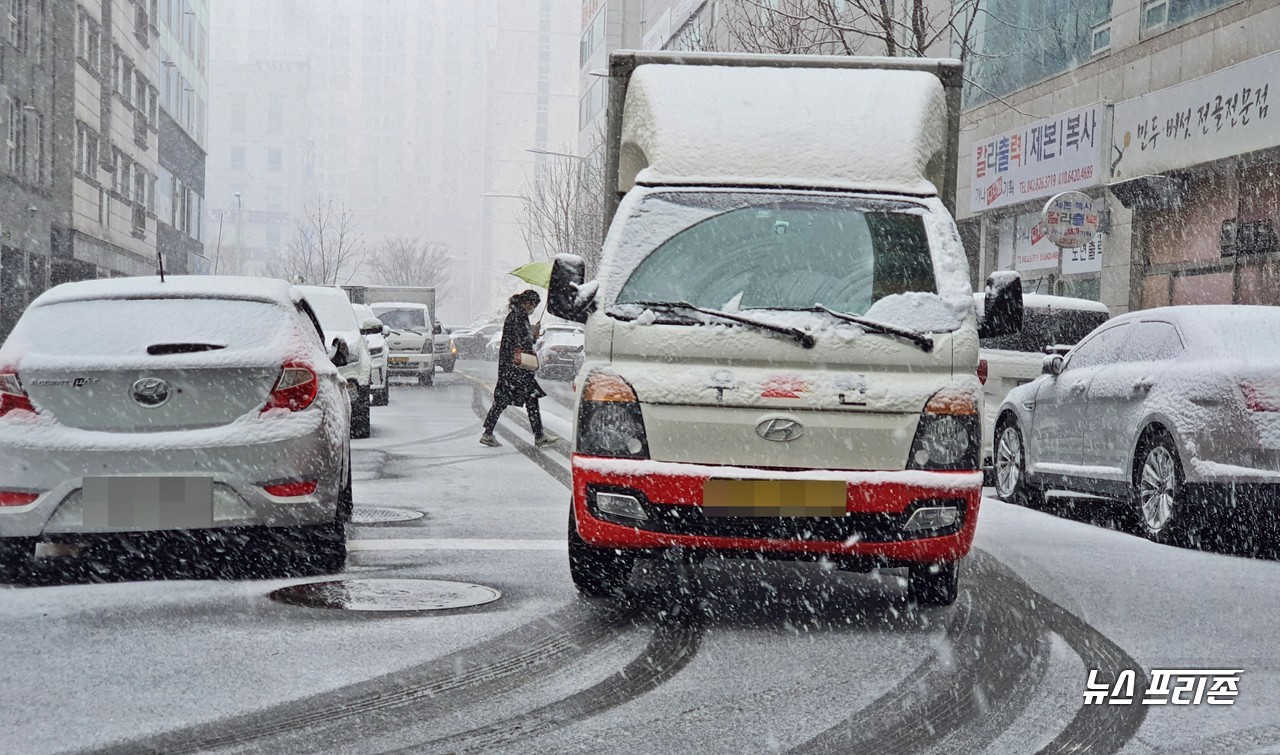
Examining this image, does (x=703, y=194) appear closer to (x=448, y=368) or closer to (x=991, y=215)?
(x=991, y=215)

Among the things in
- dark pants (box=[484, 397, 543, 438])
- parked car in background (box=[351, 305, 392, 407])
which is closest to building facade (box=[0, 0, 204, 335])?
parked car in background (box=[351, 305, 392, 407])

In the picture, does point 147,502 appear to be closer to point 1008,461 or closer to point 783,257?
point 783,257

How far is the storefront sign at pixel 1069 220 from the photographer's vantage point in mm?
17891

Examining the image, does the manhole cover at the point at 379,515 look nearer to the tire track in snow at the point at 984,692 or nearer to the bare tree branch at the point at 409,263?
the tire track in snow at the point at 984,692

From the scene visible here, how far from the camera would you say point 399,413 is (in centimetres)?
2102

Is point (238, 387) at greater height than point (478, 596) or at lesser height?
Answer: greater

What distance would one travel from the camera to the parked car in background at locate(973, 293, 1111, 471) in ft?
41.7

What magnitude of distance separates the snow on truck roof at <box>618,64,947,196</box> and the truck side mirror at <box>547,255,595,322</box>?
63 cm

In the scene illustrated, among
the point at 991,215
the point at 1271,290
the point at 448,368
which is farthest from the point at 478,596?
the point at 448,368

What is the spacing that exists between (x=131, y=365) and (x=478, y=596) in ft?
6.02

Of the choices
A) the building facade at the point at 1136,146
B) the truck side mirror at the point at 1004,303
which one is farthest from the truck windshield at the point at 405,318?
the truck side mirror at the point at 1004,303

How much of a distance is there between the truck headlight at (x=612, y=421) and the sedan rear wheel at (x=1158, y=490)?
4245 mm

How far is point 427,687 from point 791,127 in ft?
11.3

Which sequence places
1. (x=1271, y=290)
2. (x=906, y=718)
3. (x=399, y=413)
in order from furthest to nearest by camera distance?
1. (x=399, y=413)
2. (x=1271, y=290)
3. (x=906, y=718)
